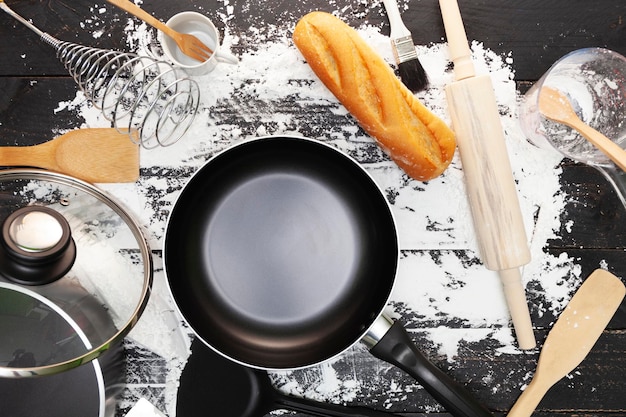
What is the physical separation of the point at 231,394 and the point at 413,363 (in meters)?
0.26

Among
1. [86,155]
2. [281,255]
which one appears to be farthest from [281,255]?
[86,155]

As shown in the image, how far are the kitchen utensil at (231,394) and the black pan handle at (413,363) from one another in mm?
112

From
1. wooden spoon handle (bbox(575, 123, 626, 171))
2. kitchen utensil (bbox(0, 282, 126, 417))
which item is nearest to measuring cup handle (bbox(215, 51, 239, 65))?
A: kitchen utensil (bbox(0, 282, 126, 417))

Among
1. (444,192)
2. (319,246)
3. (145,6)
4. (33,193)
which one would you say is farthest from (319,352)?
(145,6)

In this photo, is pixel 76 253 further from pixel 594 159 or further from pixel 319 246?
pixel 594 159

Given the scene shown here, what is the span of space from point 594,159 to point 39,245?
0.71m

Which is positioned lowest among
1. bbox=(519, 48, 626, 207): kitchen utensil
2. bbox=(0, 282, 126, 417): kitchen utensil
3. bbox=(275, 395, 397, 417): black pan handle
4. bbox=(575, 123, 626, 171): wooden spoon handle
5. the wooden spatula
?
bbox=(275, 395, 397, 417): black pan handle

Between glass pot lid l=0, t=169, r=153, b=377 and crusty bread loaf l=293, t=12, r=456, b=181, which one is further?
crusty bread loaf l=293, t=12, r=456, b=181

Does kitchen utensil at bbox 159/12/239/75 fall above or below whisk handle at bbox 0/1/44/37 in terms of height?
below

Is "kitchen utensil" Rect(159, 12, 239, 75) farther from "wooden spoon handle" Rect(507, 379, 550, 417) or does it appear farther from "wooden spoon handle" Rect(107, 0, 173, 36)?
"wooden spoon handle" Rect(507, 379, 550, 417)

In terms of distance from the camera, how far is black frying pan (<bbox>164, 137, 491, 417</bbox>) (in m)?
0.76

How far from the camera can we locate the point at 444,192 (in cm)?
79

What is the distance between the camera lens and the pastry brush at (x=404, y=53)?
74 cm

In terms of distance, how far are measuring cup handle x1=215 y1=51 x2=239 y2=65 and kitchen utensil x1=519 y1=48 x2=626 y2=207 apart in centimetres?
41
